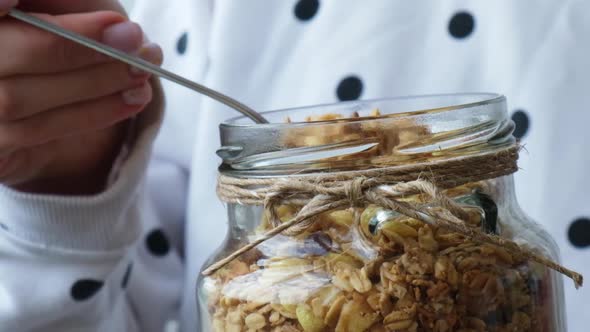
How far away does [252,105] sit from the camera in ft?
1.70

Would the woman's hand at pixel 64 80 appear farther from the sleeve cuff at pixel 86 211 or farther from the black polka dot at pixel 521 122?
the black polka dot at pixel 521 122

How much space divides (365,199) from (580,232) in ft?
0.81

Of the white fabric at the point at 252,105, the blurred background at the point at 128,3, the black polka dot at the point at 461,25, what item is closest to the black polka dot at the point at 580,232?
the white fabric at the point at 252,105

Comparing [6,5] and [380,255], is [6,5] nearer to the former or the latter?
[6,5]

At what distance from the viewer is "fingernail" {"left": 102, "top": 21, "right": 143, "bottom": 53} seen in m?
0.31

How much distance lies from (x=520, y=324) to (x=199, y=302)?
0.44ft

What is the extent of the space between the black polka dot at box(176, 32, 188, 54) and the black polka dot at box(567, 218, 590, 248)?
1.09 ft

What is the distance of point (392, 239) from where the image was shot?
0.78ft

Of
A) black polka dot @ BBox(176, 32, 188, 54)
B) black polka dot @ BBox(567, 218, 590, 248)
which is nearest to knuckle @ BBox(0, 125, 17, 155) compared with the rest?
black polka dot @ BBox(176, 32, 188, 54)

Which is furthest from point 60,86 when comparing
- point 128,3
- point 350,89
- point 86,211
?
point 128,3

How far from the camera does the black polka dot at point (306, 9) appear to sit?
509 mm

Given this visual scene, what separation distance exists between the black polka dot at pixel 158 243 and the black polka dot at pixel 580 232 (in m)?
0.31

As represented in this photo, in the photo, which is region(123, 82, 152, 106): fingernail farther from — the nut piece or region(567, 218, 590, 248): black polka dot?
region(567, 218, 590, 248): black polka dot

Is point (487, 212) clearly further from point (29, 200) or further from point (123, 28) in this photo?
point (29, 200)
